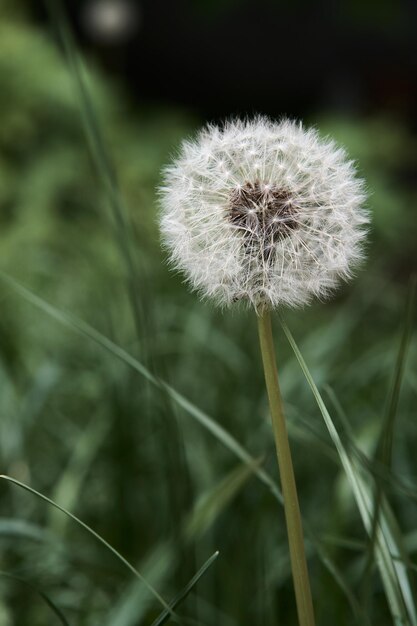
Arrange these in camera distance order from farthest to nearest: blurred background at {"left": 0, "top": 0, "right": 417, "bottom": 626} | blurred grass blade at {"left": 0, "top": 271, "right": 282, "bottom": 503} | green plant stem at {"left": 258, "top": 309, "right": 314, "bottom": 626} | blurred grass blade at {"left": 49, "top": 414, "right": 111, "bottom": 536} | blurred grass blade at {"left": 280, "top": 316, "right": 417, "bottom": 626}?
blurred grass blade at {"left": 49, "top": 414, "right": 111, "bottom": 536} → blurred background at {"left": 0, "top": 0, "right": 417, "bottom": 626} → blurred grass blade at {"left": 0, "top": 271, "right": 282, "bottom": 503} → blurred grass blade at {"left": 280, "top": 316, "right": 417, "bottom": 626} → green plant stem at {"left": 258, "top": 309, "right": 314, "bottom": 626}

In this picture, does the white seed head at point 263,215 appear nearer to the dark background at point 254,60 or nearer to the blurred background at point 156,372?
the blurred background at point 156,372

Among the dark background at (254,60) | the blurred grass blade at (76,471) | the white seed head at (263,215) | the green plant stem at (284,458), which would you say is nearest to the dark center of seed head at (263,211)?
the white seed head at (263,215)

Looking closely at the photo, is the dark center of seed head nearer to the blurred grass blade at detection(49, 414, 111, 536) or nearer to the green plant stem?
the green plant stem

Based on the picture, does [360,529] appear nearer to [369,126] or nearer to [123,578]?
[123,578]

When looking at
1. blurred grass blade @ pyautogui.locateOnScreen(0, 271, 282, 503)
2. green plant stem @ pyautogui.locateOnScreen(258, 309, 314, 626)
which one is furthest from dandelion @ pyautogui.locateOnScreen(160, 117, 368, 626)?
blurred grass blade @ pyautogui.locateOnScreen(0, 271, 282, 503)

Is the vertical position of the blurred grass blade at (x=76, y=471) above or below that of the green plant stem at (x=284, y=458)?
below

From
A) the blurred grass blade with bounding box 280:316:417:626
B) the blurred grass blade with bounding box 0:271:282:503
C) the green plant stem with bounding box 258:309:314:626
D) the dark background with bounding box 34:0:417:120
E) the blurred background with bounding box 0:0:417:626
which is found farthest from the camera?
the dark background with bounding box 34:0:417:120

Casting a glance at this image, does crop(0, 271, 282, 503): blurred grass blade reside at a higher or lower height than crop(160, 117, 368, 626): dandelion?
lower

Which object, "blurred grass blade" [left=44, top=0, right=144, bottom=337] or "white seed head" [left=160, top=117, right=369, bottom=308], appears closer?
"white seed head" [left=160, top=117, right=369, bottom=308]

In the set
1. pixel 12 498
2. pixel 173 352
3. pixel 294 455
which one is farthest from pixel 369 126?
pixel 12 498

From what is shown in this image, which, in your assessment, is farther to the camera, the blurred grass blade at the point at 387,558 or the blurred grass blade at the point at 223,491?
the blurred grass blade at the point at 223,491

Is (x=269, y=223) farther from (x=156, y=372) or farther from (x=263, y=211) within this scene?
(x=156, y=372)
